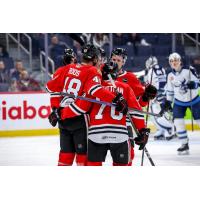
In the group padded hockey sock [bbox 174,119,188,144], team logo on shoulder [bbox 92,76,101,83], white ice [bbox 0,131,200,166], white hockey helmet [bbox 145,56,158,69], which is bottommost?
white ice [bbox 0,131,200,166]

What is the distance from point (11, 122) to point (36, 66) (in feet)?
2.22

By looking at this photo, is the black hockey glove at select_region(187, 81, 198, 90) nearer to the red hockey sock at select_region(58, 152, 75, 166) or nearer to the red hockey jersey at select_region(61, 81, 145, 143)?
the red hockey sock at select_region(58, 152, 75, 166)

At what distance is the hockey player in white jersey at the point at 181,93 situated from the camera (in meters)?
6.05

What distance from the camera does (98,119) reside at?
3.85 m

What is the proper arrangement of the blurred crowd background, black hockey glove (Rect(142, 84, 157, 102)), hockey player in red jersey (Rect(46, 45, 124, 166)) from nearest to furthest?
hockey player in red jersey (Rect(46, 45, 124, 166)), black hockey glove (Rect(142, 84, 157, 102)), the blurred crowd background

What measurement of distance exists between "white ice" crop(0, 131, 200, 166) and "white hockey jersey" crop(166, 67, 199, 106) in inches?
16.2

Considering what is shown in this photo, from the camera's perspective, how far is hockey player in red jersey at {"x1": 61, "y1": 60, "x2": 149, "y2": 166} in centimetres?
384

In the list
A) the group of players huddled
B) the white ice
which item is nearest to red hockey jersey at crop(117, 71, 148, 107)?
the group of players huddled

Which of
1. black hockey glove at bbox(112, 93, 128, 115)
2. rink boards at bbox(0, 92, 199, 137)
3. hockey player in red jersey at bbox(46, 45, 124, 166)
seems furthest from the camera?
rink boards at bbox(0, 92, 199, 137)

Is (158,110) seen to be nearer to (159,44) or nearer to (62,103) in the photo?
(159,44)

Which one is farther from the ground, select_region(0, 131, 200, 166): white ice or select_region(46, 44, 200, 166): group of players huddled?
select_region(46, 44, 200, 166): group of players huddled

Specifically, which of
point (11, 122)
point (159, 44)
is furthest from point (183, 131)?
point (11, 122)

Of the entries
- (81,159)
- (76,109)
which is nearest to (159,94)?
(81,159)

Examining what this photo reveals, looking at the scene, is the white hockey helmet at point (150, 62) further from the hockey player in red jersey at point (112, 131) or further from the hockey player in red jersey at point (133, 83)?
the hockey player in red jersey at point (112, 131)
